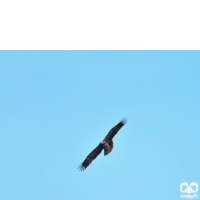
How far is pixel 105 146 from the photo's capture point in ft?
60.0

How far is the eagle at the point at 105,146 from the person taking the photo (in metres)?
17.9

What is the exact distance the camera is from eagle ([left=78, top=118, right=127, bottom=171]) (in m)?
17.9
